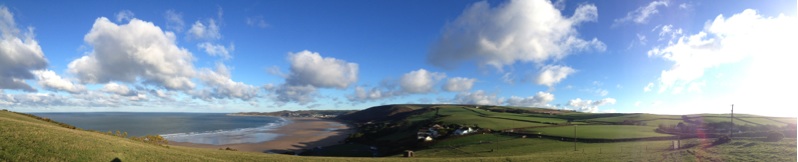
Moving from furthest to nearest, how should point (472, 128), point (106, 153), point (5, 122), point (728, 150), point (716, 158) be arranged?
point (472, 128), point (728, 150), point (716, 158), point (5, 122), point (106, 153)

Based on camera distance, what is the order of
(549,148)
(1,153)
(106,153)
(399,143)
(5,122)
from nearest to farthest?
(1,153) → (106,153) → (5,122) → (549,148) → (399,143)

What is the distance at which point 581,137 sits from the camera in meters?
72.1

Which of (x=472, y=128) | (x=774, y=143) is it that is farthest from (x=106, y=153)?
(x=472, y=128)

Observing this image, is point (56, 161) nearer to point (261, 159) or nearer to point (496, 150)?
point (261, 159)

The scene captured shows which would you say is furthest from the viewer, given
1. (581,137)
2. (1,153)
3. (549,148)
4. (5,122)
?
(581,137)

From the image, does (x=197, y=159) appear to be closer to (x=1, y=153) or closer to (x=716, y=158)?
(x=1, y=153)

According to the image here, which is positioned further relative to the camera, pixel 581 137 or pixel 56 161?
pixel 581 137

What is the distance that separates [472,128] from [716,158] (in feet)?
229

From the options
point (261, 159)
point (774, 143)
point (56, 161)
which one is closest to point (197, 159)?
point (261, 159)

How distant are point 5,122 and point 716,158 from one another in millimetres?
61660

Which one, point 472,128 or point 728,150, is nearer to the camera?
point 728,150

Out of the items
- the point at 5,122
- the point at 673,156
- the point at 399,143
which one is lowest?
the point at 399,143

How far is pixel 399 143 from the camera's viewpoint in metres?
91.3

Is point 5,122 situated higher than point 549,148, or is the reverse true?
point 5,122
